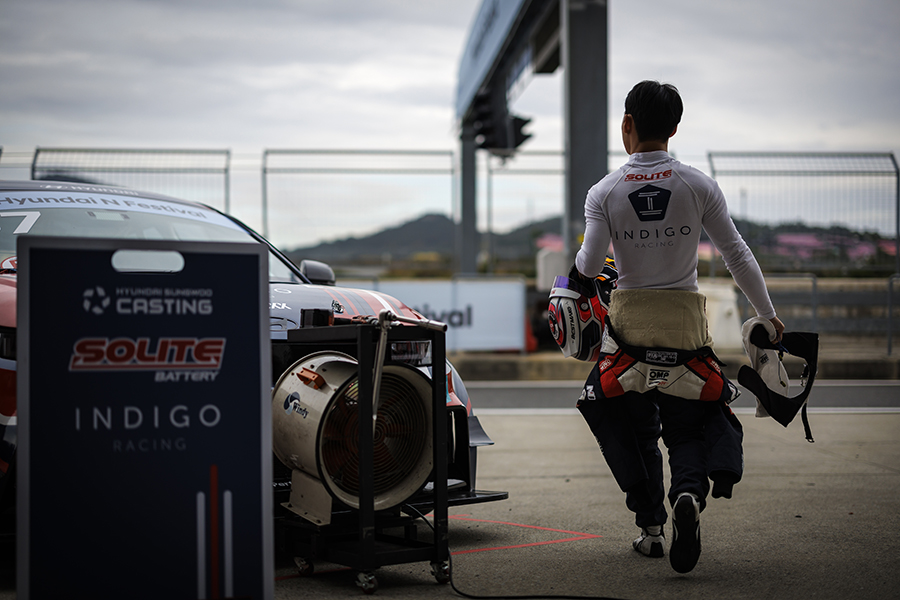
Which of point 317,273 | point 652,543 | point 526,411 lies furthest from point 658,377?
point 526,411

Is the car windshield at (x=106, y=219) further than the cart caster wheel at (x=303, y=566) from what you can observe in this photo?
Yes

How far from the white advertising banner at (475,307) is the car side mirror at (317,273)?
7.29m

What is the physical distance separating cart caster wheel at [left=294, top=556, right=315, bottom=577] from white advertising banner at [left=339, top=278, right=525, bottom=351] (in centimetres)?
869

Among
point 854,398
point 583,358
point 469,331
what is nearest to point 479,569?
point 583,358

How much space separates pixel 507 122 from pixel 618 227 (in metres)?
12.2

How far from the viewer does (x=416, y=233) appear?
16.2m

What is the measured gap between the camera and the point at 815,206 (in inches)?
546

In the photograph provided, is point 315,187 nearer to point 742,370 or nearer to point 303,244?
point 303,244

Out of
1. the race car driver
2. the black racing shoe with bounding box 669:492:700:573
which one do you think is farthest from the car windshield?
the black racing shoe with bounding box 669:492:700:573

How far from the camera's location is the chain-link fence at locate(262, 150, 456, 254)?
14.5 meters

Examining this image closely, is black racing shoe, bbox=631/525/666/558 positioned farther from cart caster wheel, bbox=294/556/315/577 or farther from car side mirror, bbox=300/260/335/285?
car side mirror, bbox=300/260/335/285

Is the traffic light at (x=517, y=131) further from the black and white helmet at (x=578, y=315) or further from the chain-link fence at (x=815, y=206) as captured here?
the black and white helmet at (x=578, y=315)

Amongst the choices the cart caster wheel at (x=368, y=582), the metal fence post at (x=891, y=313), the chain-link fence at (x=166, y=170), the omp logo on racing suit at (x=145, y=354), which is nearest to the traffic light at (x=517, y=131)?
the chain-link fence at (x=166, y=170)

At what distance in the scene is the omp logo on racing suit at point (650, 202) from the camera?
3123mm
